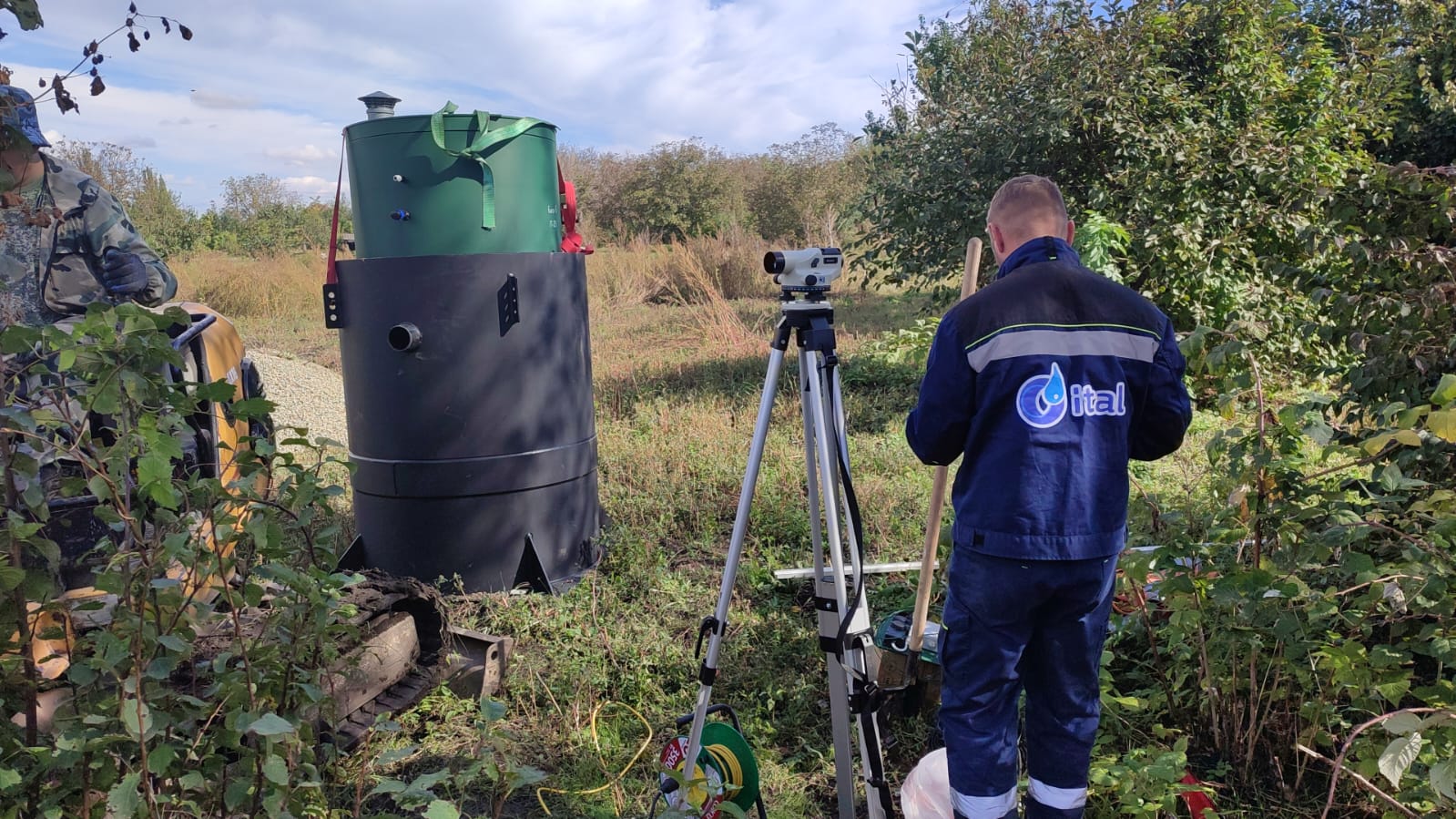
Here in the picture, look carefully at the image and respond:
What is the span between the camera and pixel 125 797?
1549mm

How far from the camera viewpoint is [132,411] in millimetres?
1711

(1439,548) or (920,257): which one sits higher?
(920,257)

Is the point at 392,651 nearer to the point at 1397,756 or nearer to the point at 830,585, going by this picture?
the point at 830,585

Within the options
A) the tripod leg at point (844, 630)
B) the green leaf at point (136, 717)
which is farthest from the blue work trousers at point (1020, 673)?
the green leaf at point (136, 717)

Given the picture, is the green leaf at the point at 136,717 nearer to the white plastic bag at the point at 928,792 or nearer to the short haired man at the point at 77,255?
the white plastic bag at the point at 928,792

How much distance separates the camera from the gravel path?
8.73 metres

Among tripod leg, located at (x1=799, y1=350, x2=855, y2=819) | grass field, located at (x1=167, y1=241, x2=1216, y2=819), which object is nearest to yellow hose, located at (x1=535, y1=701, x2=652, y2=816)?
grass field, located at (x1=167, y1=241, x2=1216, y2=819)

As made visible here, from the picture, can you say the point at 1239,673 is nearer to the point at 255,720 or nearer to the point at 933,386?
the point at 933,386

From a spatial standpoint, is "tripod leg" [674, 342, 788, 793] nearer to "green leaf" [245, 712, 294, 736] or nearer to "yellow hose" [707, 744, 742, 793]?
"yellow hose" [707, 744, 742, 793]

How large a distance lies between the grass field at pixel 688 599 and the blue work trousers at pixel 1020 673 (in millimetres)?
719

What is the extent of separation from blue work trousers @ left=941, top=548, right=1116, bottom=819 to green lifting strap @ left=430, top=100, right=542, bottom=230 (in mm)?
2629

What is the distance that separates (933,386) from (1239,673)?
1.66 metres

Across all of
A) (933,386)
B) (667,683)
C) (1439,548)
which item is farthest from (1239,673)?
(667,683)

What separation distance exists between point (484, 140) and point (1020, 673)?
3.03 metres
